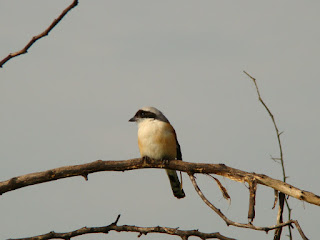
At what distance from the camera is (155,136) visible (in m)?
10.5

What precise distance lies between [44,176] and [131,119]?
14.2ft

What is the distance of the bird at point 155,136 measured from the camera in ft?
33.4

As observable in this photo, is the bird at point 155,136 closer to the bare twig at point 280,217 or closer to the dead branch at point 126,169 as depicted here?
the dead branch at point 126,169

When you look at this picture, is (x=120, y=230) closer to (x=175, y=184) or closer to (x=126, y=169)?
(x=126, y=169)

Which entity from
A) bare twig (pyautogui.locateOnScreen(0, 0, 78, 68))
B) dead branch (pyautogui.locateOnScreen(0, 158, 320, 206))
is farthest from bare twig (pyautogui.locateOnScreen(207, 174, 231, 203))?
bare twig (pyautogui.locateOnScreen(0, 0, 78, 68))

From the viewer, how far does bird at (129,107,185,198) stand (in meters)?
10.2

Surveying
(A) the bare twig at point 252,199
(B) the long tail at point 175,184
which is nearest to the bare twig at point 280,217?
(A) the bare twig at point 252,199

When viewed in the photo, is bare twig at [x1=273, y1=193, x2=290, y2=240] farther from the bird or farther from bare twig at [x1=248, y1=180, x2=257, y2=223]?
the bird

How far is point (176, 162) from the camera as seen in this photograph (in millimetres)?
Answer: 7906

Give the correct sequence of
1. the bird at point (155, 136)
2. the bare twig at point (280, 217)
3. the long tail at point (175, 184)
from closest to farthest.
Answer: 1. the bare twig at point (280, 217)
2. the bird at point (155, 136)
3. the long tail at point (175, 184)

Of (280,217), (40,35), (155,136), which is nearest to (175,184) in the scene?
(155,136)

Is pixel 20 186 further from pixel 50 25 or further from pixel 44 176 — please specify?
pixel 50 25

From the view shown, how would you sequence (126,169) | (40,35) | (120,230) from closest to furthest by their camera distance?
(40,35) < (120,230) < (126,169)

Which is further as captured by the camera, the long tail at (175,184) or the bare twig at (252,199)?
the long tail at (175,184)
